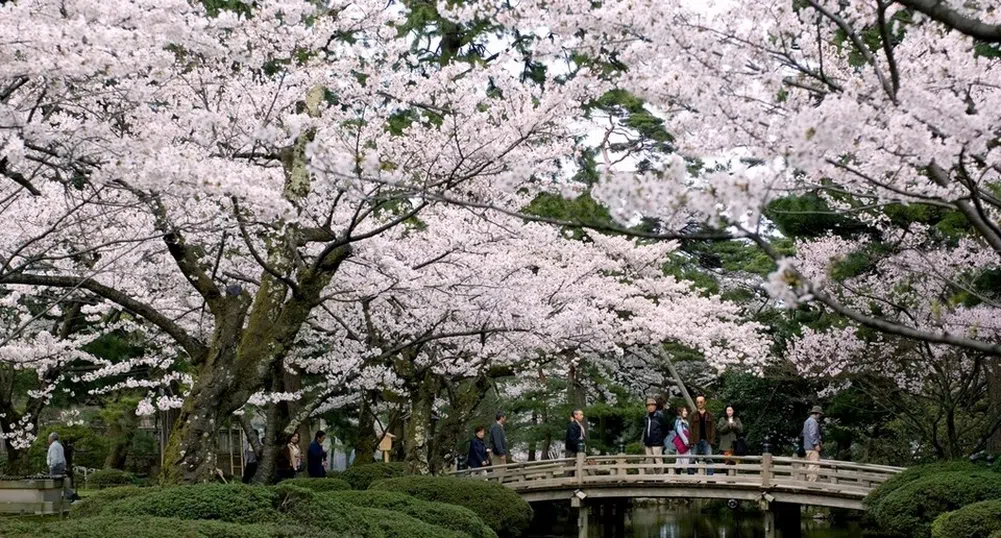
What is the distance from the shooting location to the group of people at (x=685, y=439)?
712 inches

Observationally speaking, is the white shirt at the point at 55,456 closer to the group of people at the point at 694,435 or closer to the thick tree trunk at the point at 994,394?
the group of people at the point at 694,435

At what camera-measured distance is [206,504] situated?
8836 mm

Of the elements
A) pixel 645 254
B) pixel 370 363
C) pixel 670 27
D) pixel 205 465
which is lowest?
pixel 205 465

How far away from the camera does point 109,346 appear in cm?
2053

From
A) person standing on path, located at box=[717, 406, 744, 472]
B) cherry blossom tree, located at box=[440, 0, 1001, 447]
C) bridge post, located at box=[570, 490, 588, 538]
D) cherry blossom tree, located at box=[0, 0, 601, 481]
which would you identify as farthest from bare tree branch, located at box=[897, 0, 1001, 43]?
bridge post, located at box=[570, 490, 588, 538]

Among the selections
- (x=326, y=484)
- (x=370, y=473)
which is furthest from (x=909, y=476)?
(x=326, y=484)

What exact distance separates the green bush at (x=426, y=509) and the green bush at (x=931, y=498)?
4.97 metres

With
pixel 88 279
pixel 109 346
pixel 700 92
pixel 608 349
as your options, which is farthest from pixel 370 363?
pixel 700 92

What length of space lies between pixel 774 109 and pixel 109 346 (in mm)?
16501

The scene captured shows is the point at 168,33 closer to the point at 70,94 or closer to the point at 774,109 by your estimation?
the point at 70,94

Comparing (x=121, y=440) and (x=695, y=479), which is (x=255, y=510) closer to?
(x=695, y=479)

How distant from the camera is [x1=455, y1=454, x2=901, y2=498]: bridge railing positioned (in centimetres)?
1708

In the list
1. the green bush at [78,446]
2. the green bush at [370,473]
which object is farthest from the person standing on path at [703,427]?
the green bush at [78,446]

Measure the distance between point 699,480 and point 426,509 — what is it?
7789 mm
